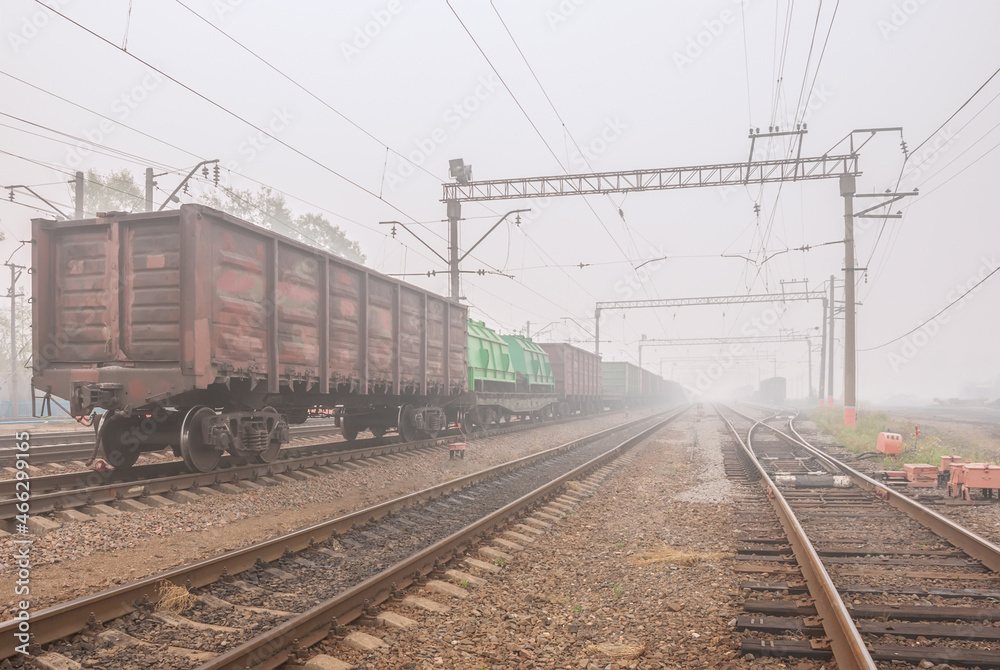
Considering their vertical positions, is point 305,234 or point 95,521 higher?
point 305,234

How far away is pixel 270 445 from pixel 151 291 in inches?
115

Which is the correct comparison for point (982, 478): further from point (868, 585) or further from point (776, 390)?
point (776, 390)

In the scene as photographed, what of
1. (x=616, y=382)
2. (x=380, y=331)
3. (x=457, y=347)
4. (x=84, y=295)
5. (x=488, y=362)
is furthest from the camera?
(x=616, y=382)

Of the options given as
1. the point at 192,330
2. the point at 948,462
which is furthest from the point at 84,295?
the point at 948,462

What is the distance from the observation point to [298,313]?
9500mm

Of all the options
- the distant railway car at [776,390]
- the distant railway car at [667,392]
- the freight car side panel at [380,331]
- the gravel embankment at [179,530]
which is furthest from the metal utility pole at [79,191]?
the distant railway car at [776,390]

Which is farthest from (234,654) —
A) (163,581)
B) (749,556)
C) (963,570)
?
(963,570)

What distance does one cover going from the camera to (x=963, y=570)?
534 cm

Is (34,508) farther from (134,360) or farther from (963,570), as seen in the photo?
(963,570)

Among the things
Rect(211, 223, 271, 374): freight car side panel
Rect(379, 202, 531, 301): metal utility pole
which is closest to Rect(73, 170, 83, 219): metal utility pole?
Rect(379, 202, 531, 301): metal utility pole

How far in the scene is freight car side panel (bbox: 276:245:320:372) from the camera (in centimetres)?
916

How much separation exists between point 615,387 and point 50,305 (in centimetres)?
3798

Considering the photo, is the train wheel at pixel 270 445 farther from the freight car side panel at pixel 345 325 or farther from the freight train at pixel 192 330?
the freight car side panel at pixel 345 325

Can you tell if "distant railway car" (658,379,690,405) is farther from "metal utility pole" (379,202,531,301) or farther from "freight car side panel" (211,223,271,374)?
"freight car side panel" (211,223,271,374)
